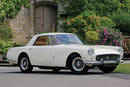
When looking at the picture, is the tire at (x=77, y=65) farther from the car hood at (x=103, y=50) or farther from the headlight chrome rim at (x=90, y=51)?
the car hood at (x=103, y=50)

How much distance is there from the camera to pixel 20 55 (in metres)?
17.3

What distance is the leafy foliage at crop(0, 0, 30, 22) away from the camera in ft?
99.3

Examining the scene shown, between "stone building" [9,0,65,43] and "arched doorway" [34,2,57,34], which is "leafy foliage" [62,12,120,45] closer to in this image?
"stone building" [9,0,65,43]

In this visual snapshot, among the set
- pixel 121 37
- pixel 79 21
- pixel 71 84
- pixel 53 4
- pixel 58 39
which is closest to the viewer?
pixel 71 84

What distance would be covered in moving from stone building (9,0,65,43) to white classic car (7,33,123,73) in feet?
47.7

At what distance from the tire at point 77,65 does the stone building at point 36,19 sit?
1713 cm

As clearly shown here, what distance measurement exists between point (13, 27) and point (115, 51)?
17250 millimetres

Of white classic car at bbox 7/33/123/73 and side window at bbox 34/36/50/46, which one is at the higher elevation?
side window at bbox 34/36/50/46

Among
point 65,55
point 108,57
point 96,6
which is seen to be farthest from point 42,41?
point 96,6

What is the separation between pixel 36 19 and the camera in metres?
32.9

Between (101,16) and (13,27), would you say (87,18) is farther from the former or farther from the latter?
(13,27)

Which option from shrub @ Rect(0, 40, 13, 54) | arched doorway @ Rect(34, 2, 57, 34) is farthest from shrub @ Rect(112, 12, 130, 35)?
shrub @ Rect(0, 40, 13, 54)

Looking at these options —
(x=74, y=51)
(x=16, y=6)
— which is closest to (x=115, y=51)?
(x=74, y=51)

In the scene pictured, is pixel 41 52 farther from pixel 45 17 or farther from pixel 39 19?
pixel 39 19
